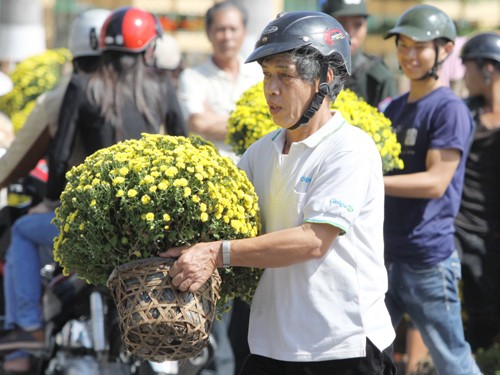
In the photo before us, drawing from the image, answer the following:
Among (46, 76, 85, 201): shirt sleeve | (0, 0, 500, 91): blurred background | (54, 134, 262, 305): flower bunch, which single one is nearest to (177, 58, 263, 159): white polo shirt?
(46, 76, 85, 201): shirt sleeve

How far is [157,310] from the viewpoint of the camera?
14.1ft

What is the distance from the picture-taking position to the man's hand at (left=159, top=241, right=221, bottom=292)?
14.2 ft

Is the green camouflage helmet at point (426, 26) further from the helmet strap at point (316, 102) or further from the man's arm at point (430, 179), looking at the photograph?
the helmet strap at point (316, 102)

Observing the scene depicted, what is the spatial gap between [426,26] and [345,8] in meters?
1.36

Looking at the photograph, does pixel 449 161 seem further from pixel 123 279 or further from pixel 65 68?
pixel 65 68

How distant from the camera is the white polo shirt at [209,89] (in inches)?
327

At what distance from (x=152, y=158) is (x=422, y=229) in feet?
7.25

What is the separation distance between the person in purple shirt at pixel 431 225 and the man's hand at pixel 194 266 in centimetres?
193

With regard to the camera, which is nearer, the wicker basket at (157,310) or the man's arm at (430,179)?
the wicker basket at (157,310)

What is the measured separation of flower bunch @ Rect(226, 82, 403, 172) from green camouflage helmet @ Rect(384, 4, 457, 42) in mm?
578

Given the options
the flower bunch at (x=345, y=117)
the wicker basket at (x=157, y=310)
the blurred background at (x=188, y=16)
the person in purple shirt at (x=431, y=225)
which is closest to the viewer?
the wicker basket at (x=157, y=310)

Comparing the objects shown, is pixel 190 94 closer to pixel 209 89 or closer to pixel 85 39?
pixel 209 89

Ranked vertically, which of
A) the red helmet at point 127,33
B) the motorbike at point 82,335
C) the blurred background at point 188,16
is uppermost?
the red helmet at point 127,33

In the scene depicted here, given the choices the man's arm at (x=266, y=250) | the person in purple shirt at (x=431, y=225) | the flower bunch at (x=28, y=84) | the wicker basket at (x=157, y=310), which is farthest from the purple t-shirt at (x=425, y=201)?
the flower bunch at (x=28, y=84)
